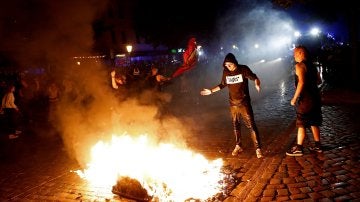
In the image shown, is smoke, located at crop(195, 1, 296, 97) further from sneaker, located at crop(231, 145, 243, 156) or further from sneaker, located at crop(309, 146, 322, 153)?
sneaker, located at crop(309, 146, 322, 153)

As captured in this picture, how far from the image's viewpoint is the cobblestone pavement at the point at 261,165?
4.87 metres

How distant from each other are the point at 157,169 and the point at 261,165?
183cm

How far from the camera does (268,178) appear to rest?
5348 mm

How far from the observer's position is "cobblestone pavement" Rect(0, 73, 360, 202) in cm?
487

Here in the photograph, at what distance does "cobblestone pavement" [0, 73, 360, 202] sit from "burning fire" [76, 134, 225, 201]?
32 centimetres

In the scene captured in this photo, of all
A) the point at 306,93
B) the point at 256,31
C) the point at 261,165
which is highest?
the point at 256,31

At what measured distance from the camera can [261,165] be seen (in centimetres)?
595

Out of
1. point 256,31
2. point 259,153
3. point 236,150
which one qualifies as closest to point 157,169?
point 236,150

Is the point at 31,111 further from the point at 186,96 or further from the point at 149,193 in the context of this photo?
the point at 149,193

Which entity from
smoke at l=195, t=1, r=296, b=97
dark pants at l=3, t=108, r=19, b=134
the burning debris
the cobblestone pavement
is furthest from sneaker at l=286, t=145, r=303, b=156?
smoke at l=195, t=1, r=296, b=97

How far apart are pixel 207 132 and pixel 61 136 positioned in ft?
16.5

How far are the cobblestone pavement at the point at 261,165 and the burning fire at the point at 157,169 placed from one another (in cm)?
32

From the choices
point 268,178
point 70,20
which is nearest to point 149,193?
point 268,178

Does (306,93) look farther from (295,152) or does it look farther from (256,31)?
(256,31)
